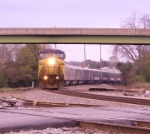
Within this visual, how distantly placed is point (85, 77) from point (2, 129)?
173 feet

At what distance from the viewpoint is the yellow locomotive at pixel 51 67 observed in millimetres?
45062

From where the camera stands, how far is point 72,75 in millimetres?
56438

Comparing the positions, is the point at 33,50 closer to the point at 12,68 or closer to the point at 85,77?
the point at 12,68

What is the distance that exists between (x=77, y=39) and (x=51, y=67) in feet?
35.0

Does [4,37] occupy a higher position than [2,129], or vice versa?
[4,37]

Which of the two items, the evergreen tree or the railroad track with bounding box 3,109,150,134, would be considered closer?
the railroad track with bounding box 3,109,150,134

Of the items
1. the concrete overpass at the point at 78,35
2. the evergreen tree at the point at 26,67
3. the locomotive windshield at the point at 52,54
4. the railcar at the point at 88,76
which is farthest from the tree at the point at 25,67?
the concrete overpass at the point at 78,35

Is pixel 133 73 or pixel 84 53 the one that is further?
pixel 84 53

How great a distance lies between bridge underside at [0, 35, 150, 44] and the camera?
3431 centimetres

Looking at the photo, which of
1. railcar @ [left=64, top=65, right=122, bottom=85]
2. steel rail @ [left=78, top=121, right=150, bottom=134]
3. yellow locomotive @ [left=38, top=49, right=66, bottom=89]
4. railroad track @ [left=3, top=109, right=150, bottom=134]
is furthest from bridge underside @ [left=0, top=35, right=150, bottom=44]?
steel rail @ [left=78, top=121, right=150, bottom=134]

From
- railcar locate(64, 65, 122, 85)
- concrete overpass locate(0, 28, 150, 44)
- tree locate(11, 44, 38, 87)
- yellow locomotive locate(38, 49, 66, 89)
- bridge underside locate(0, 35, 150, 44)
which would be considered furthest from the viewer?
tree locate(11, 44, 38, 87)

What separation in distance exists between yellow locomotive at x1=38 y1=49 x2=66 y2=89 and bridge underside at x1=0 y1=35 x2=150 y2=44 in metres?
8.86

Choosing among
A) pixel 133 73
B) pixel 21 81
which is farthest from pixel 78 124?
pixel 133 73

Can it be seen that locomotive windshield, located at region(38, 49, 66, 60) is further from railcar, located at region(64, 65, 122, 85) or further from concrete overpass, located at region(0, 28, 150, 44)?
concrete overpass, located at region(0, 28, 150, 44)
